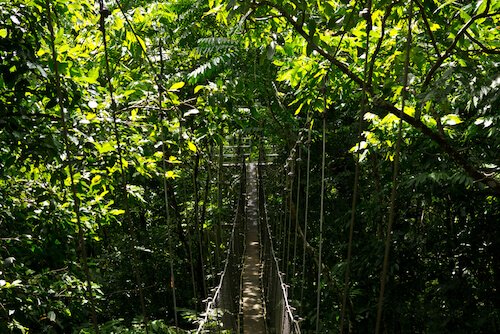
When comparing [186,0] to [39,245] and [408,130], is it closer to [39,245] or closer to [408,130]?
[408,130]

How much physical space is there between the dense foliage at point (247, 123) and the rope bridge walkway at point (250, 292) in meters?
0.26

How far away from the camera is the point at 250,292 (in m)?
4.52

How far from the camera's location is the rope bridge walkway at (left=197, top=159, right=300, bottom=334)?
249 centimetres

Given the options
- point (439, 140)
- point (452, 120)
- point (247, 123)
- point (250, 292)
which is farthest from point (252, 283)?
point (439, 140)

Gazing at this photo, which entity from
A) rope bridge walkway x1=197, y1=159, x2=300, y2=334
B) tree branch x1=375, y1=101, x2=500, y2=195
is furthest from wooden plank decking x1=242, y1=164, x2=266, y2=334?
tree branch x1=375, y1=101, x2=500, y2=195

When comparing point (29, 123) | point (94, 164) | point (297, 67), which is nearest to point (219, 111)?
point (297, 67)

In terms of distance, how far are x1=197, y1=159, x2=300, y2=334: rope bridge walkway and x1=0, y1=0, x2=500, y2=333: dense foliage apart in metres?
0.26

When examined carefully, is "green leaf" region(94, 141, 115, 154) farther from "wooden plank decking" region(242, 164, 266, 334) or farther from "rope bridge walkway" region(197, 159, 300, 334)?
"wooden plank decking" region(242, 164, 266, 334)

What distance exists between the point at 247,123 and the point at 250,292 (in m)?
2.29

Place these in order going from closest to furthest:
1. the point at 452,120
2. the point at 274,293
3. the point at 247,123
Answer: the point at 452,120
the point at 247,123
the point at 274,293

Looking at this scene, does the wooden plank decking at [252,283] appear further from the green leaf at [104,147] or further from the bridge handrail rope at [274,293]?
the green leaf at [104,147]

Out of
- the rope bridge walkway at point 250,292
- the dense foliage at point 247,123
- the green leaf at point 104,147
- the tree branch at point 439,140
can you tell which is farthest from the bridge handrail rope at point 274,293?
the green leaf at point 104,147

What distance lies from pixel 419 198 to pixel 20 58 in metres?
2.21

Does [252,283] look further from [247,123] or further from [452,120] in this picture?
[452,120]
